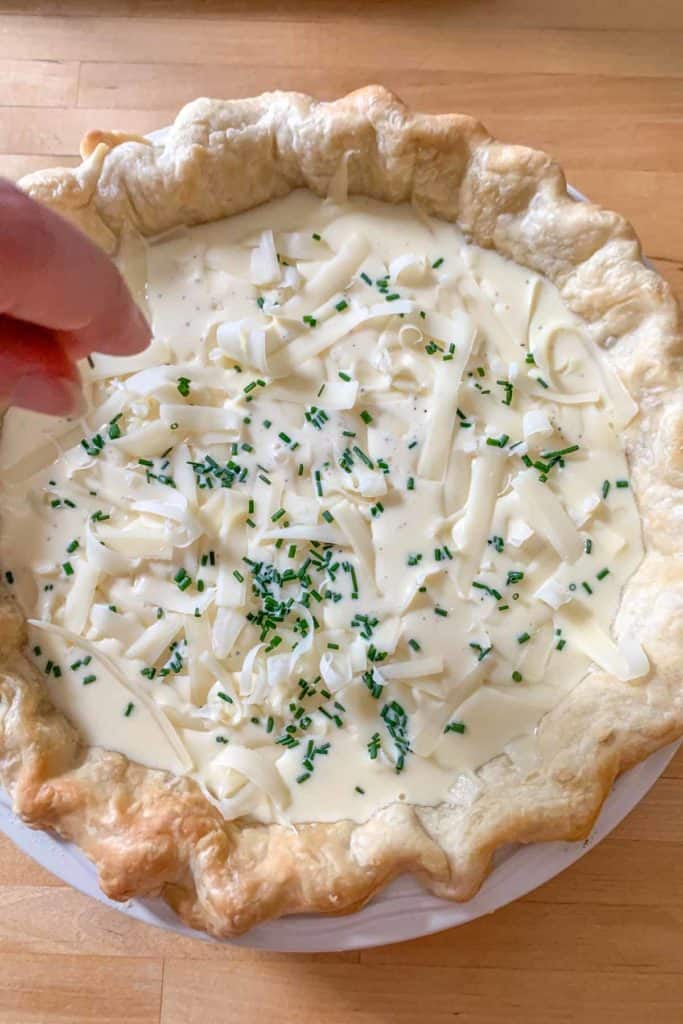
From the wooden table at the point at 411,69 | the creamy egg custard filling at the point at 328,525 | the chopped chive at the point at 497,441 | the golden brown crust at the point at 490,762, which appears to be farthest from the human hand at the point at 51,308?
the wooden table at the point at 411,69

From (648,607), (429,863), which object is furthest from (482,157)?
(429,863)

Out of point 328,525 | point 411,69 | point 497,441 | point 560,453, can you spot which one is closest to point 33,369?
point 328,525

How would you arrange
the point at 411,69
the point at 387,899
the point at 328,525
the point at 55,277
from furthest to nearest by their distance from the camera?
the point at 411,69 → the point at 328,525 → the point at 387,899 → the point at 55,277

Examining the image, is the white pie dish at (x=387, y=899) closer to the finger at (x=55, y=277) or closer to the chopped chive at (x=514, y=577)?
the chopped chive at (x=514, y=577)

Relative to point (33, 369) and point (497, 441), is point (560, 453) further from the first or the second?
point (33, 369)

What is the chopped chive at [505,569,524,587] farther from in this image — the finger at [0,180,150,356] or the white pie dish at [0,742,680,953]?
the finger at [0,180,150,356]

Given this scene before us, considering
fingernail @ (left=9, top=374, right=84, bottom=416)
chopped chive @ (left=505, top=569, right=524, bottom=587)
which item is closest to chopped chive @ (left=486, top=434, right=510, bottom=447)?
chopped chive @ (left=505, top=569, right=524, bottom=587)
